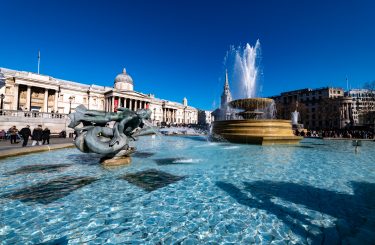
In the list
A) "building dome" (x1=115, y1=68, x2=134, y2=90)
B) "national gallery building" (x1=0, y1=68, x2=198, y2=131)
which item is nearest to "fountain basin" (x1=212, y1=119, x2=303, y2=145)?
"national gallery building" (x1=0, y1=68, x2=198, y2=131)

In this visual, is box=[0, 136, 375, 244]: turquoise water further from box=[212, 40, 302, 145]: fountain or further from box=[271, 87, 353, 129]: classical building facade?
box=[271, 87, 353, 129]: classical building facade

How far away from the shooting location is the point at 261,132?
16.2 m

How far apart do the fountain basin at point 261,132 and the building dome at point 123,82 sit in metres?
61.8

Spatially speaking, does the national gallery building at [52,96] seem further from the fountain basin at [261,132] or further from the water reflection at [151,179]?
the water reflection at [151,179]

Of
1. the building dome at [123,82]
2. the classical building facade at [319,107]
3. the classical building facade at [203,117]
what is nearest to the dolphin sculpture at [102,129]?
the classical building facade at [319,107]

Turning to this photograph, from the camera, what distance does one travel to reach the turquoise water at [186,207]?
3076 millimetres

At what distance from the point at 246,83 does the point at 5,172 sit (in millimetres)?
22882

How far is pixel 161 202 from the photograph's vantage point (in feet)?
14.4

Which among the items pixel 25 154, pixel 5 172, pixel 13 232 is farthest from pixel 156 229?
pixel 25 154

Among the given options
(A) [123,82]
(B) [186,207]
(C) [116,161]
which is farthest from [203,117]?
(B) [186,207]

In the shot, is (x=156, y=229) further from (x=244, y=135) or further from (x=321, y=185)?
(x=244, y=135)

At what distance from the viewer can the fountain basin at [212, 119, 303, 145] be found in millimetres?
16031

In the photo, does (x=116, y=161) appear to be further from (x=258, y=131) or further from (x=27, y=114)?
(x=27, y=114)

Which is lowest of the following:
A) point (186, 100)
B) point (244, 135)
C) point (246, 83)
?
point (244, 135)
